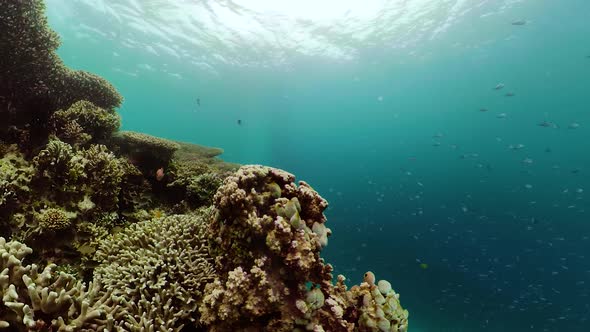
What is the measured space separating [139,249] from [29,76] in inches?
244

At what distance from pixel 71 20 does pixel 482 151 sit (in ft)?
295

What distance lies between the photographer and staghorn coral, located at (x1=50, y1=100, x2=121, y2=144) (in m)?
6.71

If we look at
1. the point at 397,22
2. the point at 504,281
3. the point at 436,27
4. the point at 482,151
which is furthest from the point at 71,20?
the point at 482,151

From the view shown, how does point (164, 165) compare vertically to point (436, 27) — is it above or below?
below

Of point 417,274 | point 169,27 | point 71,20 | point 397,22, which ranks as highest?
point 397,22

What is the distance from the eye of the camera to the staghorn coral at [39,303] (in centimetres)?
289

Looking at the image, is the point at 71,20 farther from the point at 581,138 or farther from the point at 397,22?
the point at 581,138

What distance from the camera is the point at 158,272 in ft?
13.2

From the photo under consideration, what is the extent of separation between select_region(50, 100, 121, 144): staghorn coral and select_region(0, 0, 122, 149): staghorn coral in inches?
Answer: 15.2

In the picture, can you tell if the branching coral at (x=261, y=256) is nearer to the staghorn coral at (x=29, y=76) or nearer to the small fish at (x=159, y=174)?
the small fish at (x=159, y=174)

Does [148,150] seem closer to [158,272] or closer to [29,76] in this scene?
[29,76]

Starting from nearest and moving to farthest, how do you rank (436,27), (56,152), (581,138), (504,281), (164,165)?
(56,152) → (164,165) → (504,281) → (436,27) → (581,138)

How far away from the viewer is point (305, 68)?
45.1m

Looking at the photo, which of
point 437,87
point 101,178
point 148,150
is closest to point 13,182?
point 101,178
